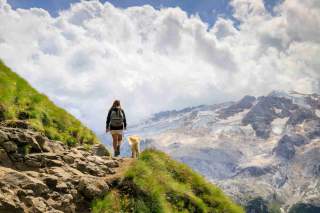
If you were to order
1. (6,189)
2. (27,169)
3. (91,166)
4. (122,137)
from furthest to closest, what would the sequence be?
(122,137)
(91,166)
(27,169)
(6,189)

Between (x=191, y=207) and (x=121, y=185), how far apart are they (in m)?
4.19

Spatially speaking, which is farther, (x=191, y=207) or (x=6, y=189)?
(x=191, y=207)

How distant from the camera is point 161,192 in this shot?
2133 cm

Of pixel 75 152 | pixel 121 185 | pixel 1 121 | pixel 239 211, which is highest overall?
pixel 1 121

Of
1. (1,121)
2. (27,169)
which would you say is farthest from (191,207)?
(1,121)

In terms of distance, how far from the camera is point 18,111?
76.8 ft

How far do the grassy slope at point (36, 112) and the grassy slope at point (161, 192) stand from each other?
508 centimetres

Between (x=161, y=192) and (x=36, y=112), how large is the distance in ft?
27.4

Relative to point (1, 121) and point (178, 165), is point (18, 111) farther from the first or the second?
point (178, 165)

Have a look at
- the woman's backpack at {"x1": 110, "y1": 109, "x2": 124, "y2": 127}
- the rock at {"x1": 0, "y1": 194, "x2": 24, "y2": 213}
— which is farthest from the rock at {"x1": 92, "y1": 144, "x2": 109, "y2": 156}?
the rock at {"x1": 0, "y1": 194, "x2": 24, "y2": 213}

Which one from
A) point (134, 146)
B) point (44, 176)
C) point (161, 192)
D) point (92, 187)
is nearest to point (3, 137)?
point (44, 176)

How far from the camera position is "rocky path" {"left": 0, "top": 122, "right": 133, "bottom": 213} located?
16000 millimetres

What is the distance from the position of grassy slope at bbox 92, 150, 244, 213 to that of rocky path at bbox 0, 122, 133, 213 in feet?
1.94

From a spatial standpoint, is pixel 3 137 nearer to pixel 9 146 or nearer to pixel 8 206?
pixel 9 146
